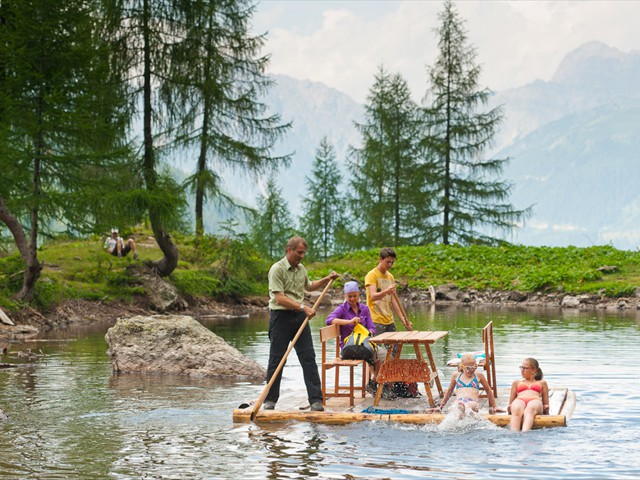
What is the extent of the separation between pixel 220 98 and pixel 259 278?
7.11 meters

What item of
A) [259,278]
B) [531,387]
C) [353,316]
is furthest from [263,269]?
[531,387]

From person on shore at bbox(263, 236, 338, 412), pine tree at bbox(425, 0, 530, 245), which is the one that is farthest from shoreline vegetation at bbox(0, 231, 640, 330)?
person on shore at bbox(263, 236, 338, 412)

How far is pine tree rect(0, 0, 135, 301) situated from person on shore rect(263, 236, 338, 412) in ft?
51.7

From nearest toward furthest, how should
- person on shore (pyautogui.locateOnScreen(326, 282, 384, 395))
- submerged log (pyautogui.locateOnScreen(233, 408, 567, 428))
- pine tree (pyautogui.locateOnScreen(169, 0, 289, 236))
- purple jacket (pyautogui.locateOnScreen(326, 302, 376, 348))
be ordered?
submerged log (pyautogui.locateOnScreen(233, 408, 567, 428)), person on shore (pyautogui.locateOnScreen(326, 282, 384, 395)), purple jacket (pyautogui.locateOnScreen(326, 302, 376, 348)), pine tree (pyautogui.locateOnScreen(169, 0, 289, 236))

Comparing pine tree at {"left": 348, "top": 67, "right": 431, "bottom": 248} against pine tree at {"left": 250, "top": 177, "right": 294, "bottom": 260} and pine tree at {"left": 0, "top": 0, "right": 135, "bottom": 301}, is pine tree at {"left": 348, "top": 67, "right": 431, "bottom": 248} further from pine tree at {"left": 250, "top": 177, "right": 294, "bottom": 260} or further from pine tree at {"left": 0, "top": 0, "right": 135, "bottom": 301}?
pine tree at {"left": 0, "top": 0, "right": 135, "bottom": 301}

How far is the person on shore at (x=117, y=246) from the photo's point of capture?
35.2 metres

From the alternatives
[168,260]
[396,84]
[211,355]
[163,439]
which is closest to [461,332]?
[211,355]

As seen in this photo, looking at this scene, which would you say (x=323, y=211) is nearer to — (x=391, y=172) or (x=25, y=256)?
(x=391, y=172)

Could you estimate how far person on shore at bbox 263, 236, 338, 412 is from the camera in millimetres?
12492

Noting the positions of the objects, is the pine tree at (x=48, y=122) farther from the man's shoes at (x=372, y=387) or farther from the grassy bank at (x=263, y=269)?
the man's shoes at (x=372, y=387)

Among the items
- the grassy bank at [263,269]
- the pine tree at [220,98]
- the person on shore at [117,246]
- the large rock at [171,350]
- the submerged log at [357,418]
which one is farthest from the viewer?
the pine tree at [220,98]

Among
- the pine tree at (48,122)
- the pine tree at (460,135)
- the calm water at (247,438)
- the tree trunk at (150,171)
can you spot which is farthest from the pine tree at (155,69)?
the pine tree at (460,135)

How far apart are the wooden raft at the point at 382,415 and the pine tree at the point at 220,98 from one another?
2433 centimetres

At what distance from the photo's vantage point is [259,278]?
3906 cm
